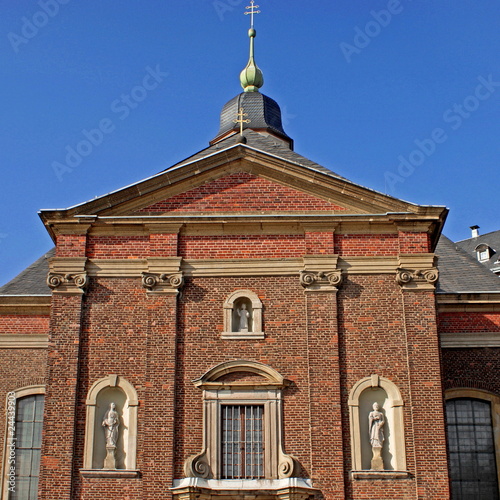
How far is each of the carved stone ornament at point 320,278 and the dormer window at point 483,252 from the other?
30715 mm

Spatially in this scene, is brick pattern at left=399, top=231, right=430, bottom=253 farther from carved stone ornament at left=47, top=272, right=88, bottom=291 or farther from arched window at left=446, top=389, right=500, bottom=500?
carved stone ornament at left=47, top=272, right=88, bottom=291

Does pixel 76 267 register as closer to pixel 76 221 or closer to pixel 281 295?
pixel 76 221

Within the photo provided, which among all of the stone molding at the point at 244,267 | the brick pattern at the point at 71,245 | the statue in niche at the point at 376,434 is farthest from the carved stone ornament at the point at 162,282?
the statue in niche at the point at 376,434

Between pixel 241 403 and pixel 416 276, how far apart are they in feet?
16.8

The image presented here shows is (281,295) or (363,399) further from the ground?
(281,295)

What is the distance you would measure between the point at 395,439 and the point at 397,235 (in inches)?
193

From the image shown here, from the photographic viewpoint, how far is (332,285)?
768 inches

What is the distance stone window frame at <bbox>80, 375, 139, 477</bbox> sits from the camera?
59.4 feet

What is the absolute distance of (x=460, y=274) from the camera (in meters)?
25.6

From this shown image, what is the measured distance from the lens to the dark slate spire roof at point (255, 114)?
109 ft

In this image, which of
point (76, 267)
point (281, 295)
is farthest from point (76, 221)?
point (281, 295)

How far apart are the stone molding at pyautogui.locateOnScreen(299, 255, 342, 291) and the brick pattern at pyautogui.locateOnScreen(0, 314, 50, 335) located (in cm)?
782

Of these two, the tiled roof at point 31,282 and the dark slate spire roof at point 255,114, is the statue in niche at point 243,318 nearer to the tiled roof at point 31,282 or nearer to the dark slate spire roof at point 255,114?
the tiled roof at point 31,282
